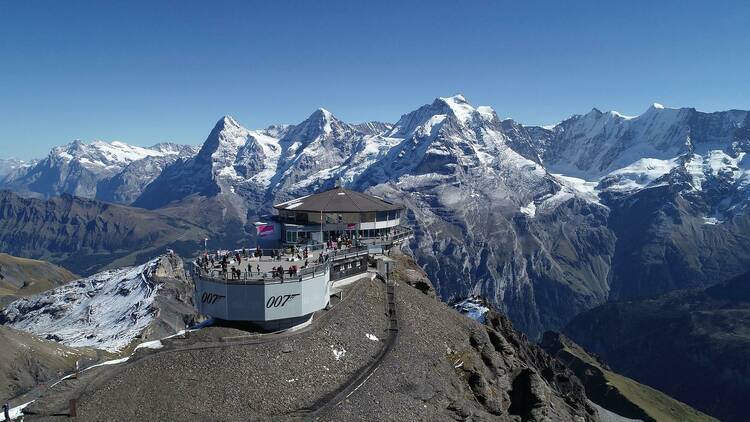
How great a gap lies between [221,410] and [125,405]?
5.65m

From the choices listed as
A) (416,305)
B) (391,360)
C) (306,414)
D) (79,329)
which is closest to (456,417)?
(391,360)

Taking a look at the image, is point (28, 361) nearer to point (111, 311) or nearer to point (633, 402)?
point (111, 311)

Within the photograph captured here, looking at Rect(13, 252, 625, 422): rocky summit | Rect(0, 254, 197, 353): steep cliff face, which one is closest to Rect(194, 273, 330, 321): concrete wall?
Rect(13, 252, 625, 422): rocky summit

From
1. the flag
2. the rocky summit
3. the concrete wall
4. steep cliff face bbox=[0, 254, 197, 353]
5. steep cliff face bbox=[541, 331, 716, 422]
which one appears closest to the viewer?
the rocky summit

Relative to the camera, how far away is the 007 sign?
138 ft

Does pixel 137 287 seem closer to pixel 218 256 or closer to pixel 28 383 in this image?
pixel 28 383

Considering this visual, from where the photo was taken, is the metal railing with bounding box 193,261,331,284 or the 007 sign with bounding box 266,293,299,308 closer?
the 007 sign with bounding box 266,293,299,308

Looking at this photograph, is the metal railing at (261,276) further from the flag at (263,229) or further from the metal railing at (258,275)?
the flag at (263,229)

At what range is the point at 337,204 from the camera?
232ft

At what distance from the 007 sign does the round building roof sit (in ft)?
85.4

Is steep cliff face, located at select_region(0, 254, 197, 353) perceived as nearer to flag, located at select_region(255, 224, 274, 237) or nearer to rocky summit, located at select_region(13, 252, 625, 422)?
flag, located at select_region(255, 224, 274, 237)

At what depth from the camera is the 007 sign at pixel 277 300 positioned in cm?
4216

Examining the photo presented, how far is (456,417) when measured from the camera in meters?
39.4

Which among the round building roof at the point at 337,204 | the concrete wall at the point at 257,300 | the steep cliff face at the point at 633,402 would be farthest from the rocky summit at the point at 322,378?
the steep cliff face at the point at 633,402
